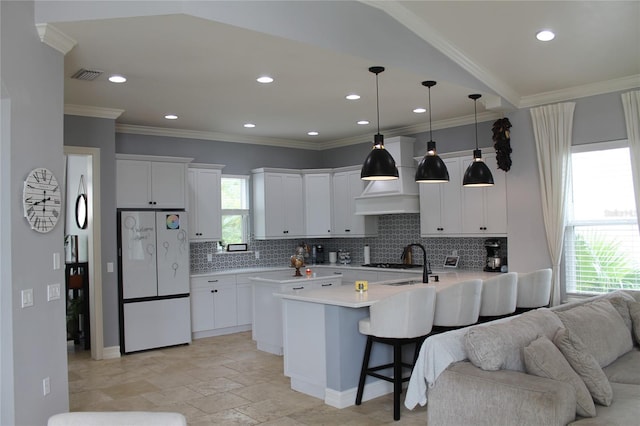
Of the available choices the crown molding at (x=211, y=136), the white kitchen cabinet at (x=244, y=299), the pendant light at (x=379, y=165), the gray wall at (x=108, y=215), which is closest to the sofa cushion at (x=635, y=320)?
the pendant light at (x=379, y=165)

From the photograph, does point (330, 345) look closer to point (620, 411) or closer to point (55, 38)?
point (620, 411)

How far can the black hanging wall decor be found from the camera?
19.7 ft

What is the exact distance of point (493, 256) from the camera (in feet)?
21.5

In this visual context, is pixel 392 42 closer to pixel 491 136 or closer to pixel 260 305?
pixel 491 136

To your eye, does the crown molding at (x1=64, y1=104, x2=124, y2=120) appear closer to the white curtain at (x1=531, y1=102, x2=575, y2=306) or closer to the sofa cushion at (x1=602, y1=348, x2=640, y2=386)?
the white curtain at (x1=531, y1=102, x2=575, y2=306)

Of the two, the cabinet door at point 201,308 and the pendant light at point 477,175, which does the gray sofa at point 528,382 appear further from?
Answer: the cabinet door at point 201,308

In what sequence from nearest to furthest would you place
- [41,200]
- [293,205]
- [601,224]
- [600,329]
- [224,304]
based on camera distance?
[41,200]
[600,329]
[601,224]
[224,304]
[293,205]

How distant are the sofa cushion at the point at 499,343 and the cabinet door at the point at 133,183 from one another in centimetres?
465

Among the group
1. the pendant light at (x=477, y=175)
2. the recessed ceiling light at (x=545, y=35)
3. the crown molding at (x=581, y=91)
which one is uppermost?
the recessed ceiling light at (x=545, y=35)

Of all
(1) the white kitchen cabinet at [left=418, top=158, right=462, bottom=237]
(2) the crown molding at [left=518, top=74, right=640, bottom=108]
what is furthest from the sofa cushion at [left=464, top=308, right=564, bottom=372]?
(1) the white kitchen cabinet at [left=418, top=158, right=462, bottom=237]

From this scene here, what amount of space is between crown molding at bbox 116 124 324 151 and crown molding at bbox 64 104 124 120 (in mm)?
840

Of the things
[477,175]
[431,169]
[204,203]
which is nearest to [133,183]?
[204,203]

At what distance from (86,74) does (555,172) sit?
15.8 ft

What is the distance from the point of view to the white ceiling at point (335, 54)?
142 inches
